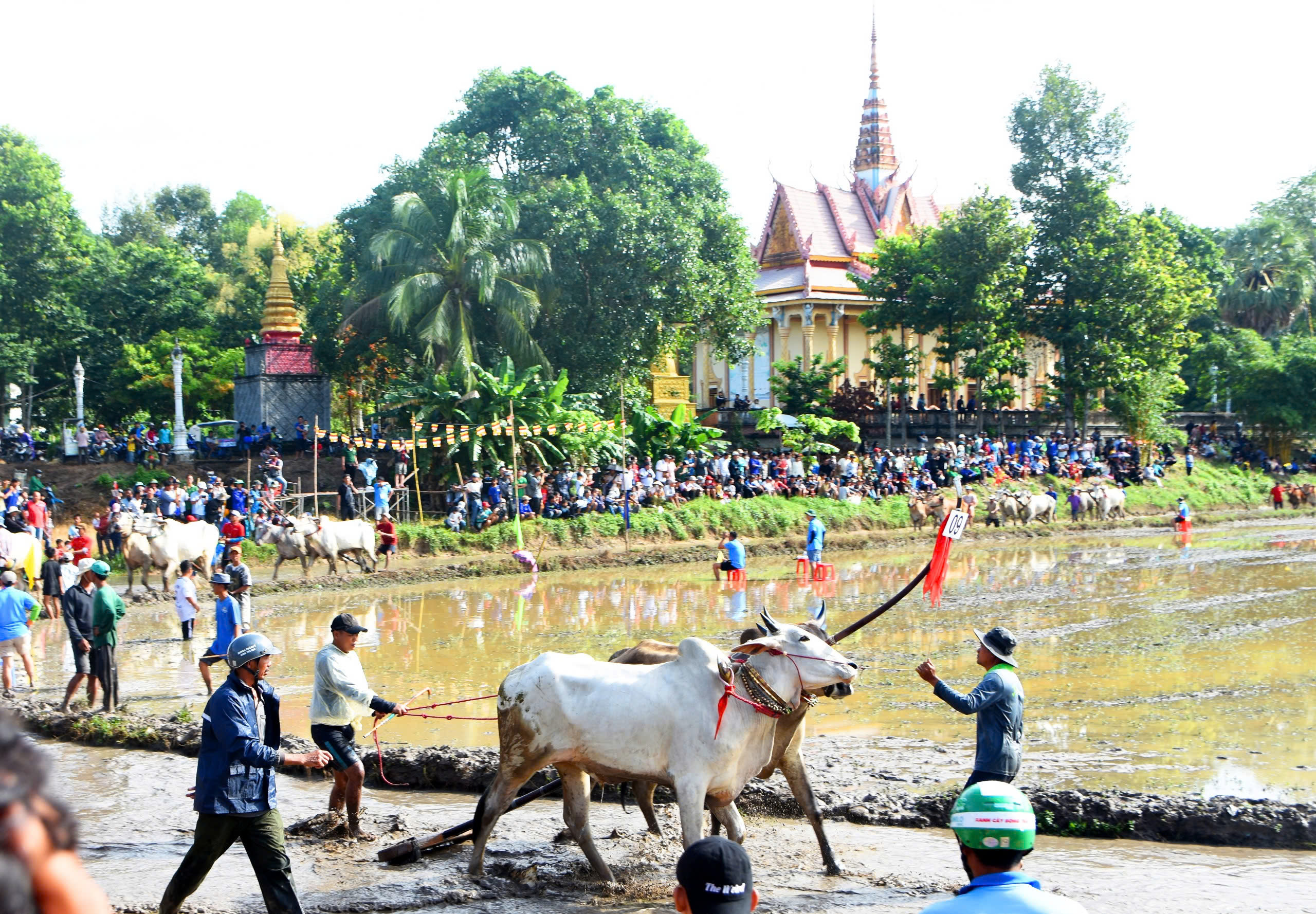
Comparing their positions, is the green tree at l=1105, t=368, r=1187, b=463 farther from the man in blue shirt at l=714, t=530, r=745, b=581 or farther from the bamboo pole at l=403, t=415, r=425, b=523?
the bamboo pole at l=403, t=415, r=425, b=523

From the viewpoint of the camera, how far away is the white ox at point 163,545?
810 inches

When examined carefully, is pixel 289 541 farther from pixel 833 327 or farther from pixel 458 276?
pixel 833 327

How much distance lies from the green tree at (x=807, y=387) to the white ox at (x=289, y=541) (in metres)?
21.6

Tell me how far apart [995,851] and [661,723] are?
3.96m

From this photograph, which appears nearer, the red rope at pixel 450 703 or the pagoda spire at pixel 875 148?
the red rope at pixel 450 703

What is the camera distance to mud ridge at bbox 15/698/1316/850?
7656 millimetres

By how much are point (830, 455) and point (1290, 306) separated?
Answer: 2807cm

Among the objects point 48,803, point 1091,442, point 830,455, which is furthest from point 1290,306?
point 48,803

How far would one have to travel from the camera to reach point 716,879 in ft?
9.42

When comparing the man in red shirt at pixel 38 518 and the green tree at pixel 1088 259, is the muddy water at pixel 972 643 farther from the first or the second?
the green tree at pixel 1088 259

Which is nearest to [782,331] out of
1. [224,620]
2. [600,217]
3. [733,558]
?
[600,217]

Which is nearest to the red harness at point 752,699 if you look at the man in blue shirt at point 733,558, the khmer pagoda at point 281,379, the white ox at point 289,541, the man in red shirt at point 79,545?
the man in red shirt at point 79,545

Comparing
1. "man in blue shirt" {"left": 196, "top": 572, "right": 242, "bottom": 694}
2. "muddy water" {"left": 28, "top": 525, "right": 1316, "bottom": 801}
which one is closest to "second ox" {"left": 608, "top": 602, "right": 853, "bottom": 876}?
"muddy water" {"left": 28, "top": 525, "right": 1316, "bottom": 801}

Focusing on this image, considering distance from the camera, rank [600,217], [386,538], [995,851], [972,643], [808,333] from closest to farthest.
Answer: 1. [995,851]
2. [972,643]
3. [386,538]
4. [600,217]
5. [808,333]
